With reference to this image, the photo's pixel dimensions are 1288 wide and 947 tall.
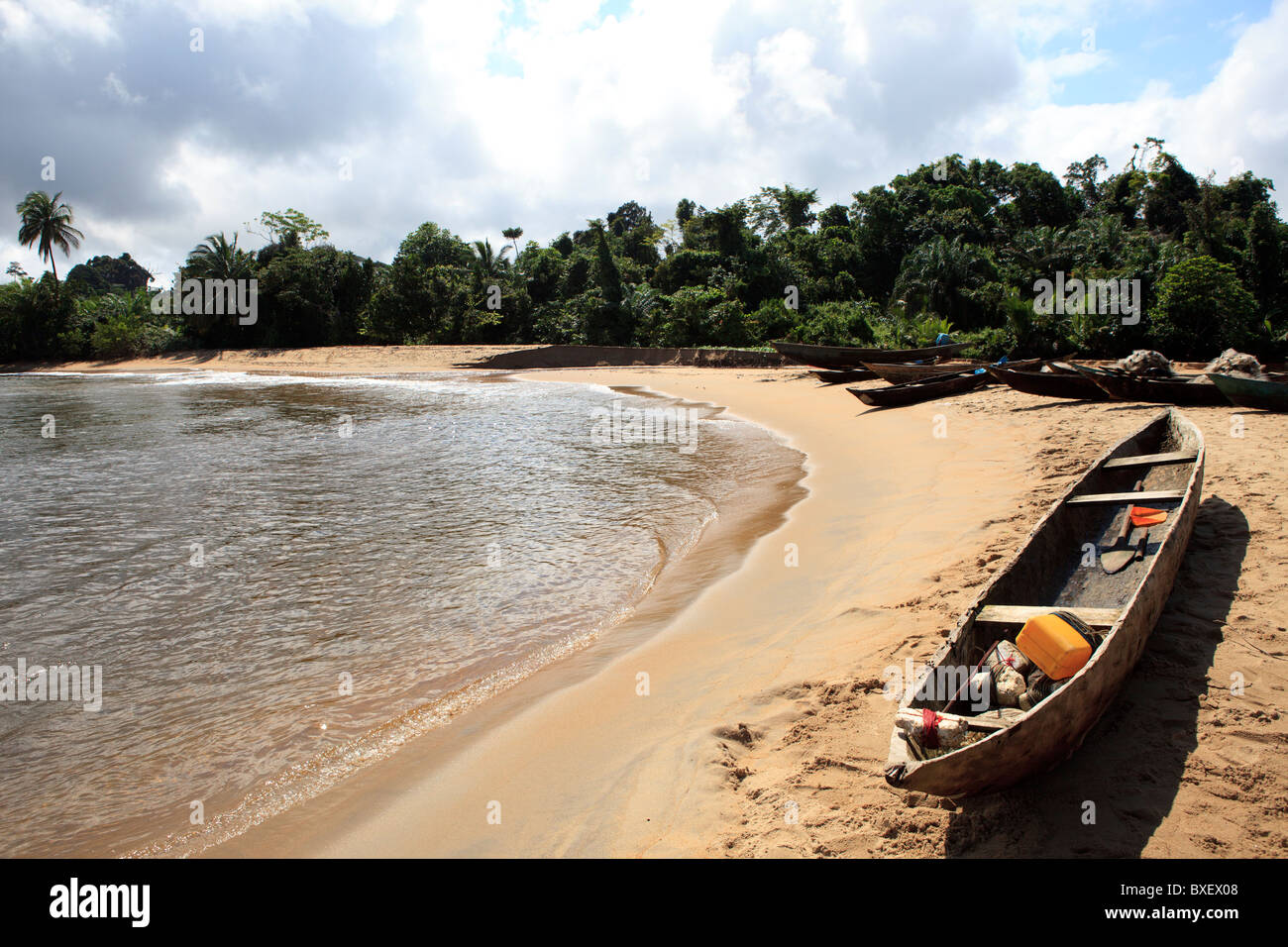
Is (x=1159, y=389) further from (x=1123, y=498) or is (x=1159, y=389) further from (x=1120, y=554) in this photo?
(x=1120, y=554)

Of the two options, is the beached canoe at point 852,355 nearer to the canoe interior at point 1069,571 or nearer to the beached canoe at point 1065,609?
the beached canoe at point 1065,609

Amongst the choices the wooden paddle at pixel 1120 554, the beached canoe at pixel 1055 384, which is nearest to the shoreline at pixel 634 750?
the wooden paddle at pixel 1120 554

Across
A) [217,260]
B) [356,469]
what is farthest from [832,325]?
[217,260]

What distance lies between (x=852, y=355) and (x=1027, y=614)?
60.0ft

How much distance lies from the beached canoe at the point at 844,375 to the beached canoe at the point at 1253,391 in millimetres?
9482

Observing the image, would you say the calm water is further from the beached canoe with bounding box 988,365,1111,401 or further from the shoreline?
the beached canoe with bounding box 988,365,1111,401

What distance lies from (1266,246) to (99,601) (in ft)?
98.8

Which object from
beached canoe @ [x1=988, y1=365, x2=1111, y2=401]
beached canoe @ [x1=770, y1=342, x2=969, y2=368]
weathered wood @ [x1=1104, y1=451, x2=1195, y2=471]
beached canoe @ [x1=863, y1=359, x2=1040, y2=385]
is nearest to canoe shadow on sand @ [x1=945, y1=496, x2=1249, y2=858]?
weathered wood @ [x1=1104, y1=451, x2=1195, y2=471]

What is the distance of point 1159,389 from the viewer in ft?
36.3

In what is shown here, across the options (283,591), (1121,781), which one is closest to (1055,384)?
(1121,781)

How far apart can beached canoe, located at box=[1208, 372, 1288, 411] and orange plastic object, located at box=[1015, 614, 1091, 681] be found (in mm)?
8974

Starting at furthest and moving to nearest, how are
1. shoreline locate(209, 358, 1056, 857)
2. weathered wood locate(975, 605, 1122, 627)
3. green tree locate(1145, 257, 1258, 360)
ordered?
green tree locate(1145, 257, 1258, 360) → weathered wood locate(975, 605, 1122, 627) → shoreline locate(209, 358, 1056, 857)

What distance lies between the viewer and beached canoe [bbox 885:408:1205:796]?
2.67m
